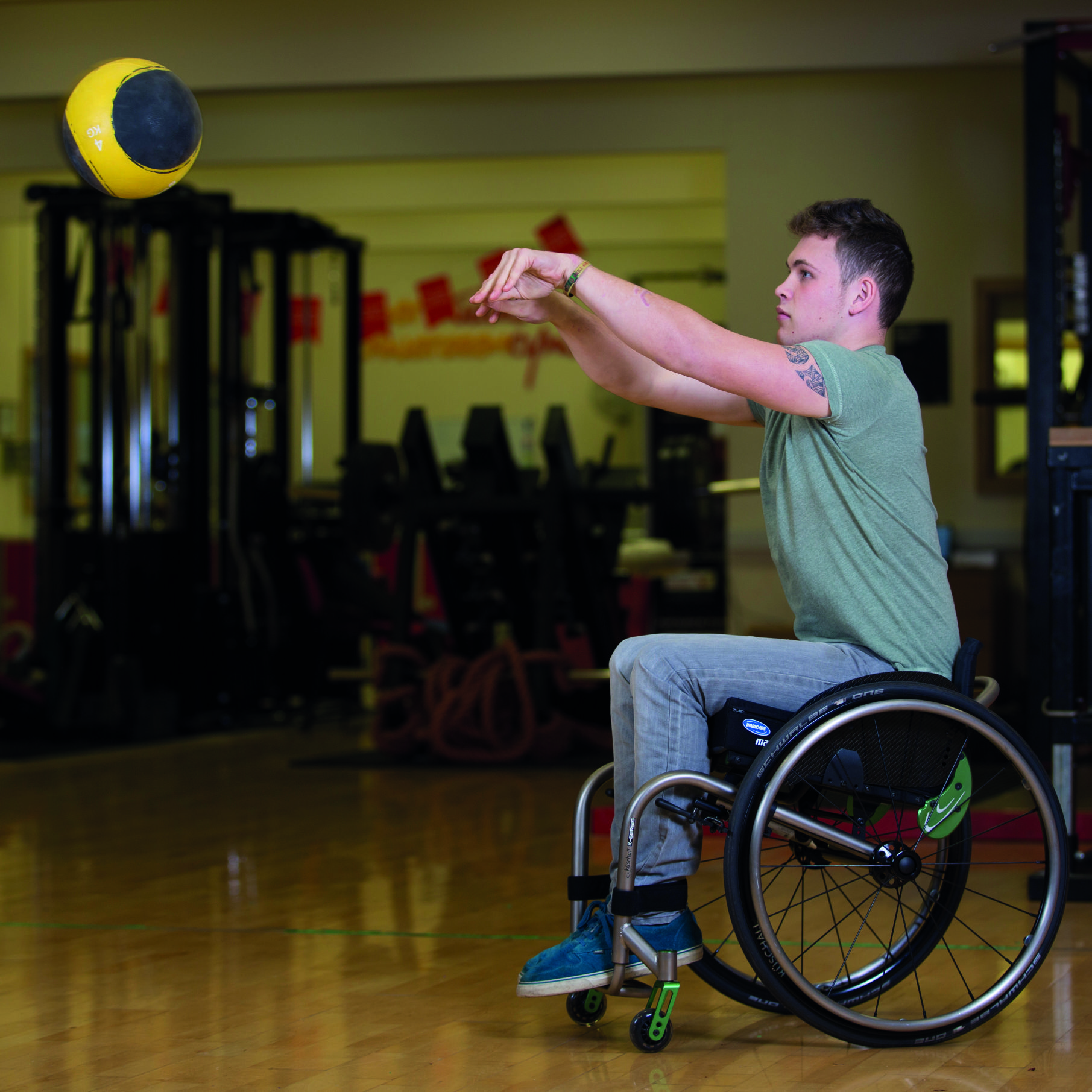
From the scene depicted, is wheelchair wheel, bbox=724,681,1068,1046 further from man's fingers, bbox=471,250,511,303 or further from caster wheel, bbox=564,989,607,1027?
man's fingers, bbox=471,250,511,303

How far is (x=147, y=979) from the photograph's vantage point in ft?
7.69

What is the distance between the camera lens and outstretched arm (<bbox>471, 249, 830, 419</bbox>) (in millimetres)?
1787

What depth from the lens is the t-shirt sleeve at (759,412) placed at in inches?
83.7

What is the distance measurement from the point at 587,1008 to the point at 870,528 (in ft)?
2.52

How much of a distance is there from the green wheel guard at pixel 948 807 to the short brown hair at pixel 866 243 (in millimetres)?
602

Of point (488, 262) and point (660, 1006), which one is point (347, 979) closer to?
point (660, 1006)

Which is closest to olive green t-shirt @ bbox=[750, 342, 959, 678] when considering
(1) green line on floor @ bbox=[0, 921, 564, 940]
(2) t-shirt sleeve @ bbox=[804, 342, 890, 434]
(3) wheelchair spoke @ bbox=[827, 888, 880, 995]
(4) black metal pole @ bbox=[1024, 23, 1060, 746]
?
(2) t-shirt sleeve @ bbox=[804, 342, 890, 434]

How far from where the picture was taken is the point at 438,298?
32.9ft

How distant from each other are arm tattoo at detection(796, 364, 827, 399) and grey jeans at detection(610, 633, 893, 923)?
323 millimetres


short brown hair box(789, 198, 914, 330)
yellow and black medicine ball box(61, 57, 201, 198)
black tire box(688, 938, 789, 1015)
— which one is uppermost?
yellow and black medicine ball box(61, 57, 201, 198)

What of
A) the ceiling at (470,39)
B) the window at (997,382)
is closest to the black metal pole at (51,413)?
the ceiling at (470,39)

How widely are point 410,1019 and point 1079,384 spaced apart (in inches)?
125

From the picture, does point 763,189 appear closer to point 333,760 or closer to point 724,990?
point 333,760

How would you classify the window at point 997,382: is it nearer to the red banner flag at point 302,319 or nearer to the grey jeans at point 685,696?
the grey jeans at point 685,696
